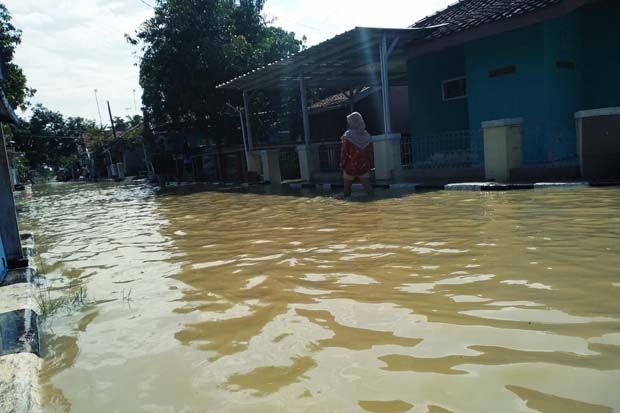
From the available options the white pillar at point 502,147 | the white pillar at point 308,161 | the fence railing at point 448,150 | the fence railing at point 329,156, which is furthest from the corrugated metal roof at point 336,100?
the white pillar at point 502,147

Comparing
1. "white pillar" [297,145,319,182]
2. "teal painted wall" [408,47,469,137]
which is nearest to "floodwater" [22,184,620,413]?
A: "teal painted wall" [408,47,469,137]

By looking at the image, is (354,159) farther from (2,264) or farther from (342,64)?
(2,264)

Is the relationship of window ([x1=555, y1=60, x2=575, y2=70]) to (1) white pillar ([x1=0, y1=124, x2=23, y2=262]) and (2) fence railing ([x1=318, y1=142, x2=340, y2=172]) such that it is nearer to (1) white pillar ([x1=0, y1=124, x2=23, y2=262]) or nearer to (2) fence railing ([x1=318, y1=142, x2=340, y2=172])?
(2) fence railing ([x1=318, y1=142, x2=340, y2=172])

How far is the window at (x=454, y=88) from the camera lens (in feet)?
45.3

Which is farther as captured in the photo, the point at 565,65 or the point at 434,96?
the point at 434,96

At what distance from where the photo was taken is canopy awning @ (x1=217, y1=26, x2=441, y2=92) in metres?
12.2

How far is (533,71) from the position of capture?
1115cm

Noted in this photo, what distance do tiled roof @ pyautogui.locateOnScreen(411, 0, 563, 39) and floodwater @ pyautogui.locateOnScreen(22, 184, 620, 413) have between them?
5826 mm

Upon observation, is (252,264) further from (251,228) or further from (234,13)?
(234,13)

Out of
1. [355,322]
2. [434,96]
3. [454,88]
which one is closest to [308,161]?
[434,96]

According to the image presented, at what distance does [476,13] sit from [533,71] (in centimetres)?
221

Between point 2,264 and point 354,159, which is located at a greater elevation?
point 354,159

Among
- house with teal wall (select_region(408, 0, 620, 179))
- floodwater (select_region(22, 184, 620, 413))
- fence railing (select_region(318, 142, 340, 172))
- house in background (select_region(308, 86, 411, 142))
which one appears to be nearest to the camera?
floodwater (select_region(22, 184, 620, 413))

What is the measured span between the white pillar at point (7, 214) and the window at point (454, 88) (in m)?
11.8
